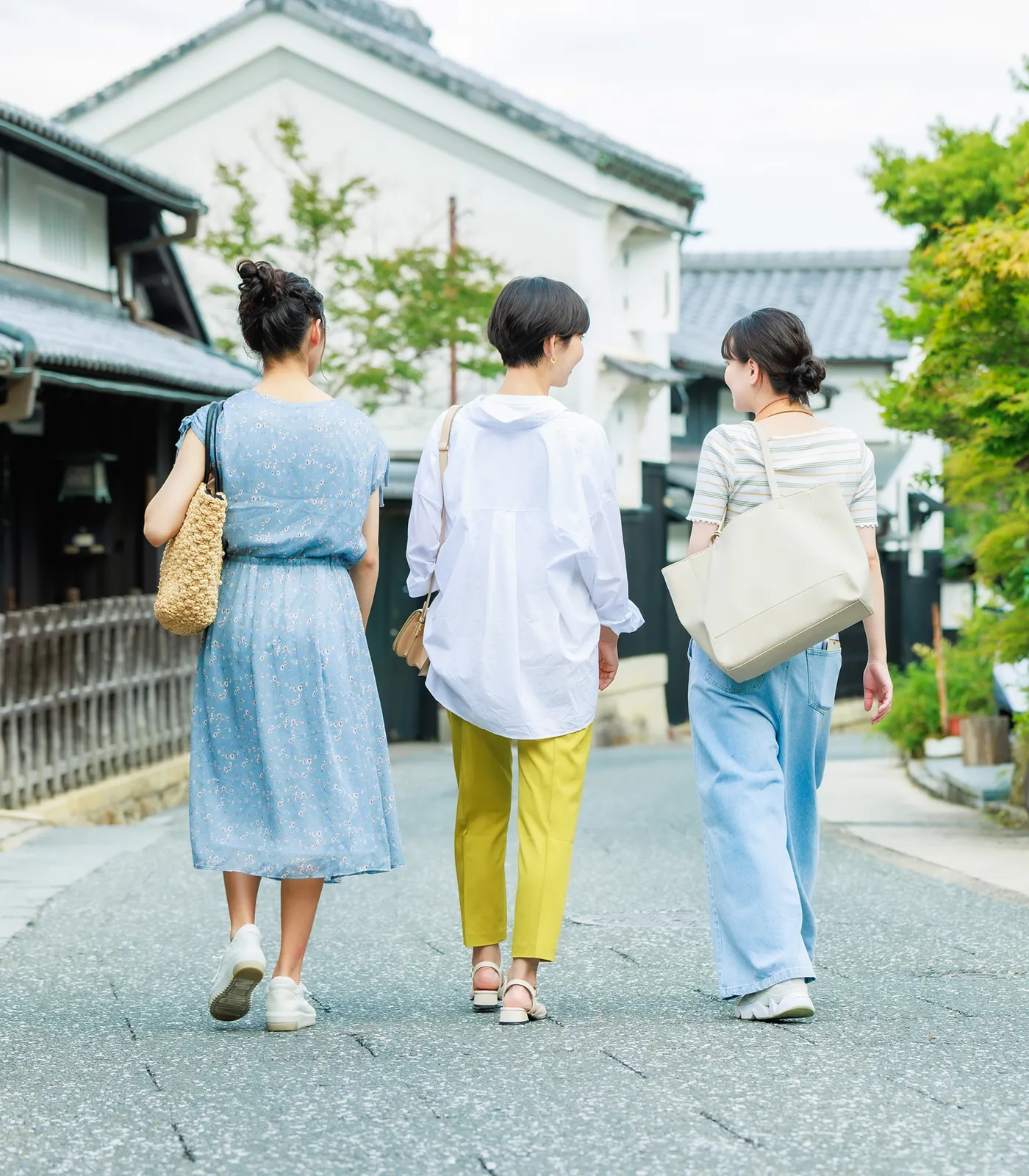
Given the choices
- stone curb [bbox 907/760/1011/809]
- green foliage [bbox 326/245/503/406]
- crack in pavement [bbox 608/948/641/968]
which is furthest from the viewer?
green foliage [bbox 326/245/503/406]

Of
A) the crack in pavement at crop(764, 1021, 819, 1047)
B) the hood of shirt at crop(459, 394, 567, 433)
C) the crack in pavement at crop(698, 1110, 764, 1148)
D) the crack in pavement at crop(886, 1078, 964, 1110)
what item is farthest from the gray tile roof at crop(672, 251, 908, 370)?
the crack in pavement at crop(698, 1110, 764, 1148)

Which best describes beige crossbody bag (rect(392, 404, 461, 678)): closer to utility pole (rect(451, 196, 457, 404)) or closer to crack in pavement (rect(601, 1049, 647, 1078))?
crack in pavement (rect(601, 1049, 647, 1078))

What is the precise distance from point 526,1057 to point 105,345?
32.1 feet

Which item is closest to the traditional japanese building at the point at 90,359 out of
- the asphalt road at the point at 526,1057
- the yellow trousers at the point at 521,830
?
the asphalt road at the point at 526,1057

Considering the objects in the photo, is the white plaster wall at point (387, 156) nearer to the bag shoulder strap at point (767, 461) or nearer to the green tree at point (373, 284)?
the green tree at point (373, 284)

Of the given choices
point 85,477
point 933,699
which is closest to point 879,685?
point 85,477

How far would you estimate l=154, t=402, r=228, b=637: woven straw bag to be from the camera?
408 cm

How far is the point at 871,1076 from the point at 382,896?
3659mm

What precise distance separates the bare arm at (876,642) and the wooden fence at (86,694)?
6754 millimetres

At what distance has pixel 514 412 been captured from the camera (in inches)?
171

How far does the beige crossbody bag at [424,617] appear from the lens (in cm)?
445

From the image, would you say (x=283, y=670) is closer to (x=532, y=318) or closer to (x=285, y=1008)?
(x=285, y=1008)

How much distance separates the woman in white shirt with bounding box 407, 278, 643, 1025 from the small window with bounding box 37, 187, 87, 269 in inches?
426

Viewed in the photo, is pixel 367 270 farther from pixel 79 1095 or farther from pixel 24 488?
pixel 79 1095
